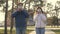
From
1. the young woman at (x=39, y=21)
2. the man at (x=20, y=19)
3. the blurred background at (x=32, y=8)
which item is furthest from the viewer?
the blurred background at (x=32, y=8)

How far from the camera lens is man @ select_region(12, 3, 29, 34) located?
36.3 ft

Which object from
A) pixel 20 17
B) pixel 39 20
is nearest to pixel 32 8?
pixel 39 20

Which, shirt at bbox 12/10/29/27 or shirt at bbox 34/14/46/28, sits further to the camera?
shirt at bbox 34/14/46/28

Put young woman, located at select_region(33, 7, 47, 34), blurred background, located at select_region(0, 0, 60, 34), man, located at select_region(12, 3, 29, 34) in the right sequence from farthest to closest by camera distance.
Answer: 1. blurred background, located at select_region(0, 0, 60, 34)
2. young woman, located at select_region(33, 7, 47, 34)
3. man, located at select_region(12, 3, 29, 34)

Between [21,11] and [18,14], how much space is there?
196 millimetres

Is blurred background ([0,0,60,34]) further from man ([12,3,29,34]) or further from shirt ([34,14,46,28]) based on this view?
man ([12,3,29,34])

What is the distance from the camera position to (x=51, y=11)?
4138 centimetres

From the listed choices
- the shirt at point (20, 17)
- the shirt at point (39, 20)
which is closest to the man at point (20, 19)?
the shirt at point (20, 17)

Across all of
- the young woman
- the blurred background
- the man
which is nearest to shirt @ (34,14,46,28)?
the young woman

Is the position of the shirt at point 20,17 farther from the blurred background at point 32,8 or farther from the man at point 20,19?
the blurred background at point 32,8

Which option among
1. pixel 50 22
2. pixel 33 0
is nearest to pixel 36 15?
pixel 33 0

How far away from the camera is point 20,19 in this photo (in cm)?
1123

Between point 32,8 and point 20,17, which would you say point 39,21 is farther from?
point 32,8

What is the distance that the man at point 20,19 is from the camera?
11.1m
